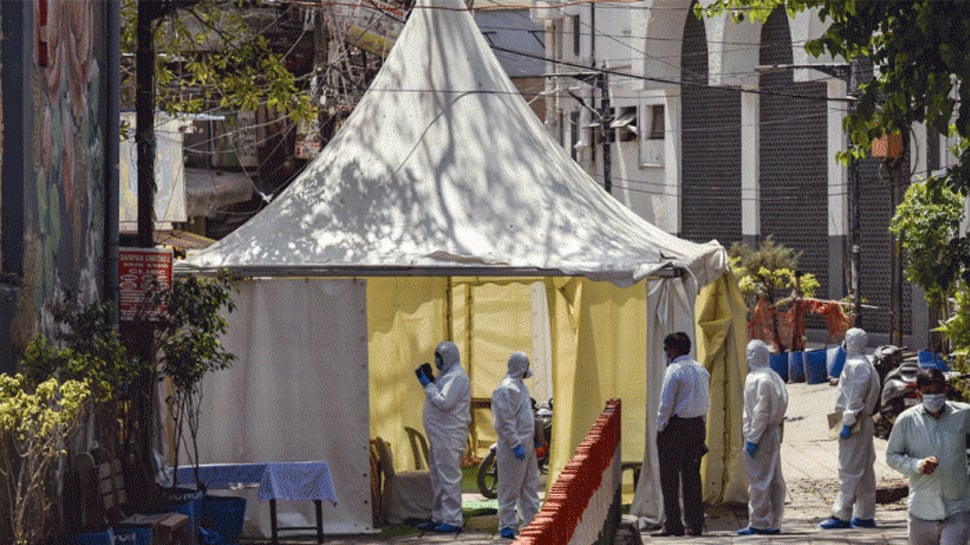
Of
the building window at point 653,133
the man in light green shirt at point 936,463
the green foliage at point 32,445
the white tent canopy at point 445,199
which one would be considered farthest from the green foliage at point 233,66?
the building window at point 653,133

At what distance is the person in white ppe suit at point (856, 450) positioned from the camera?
14883mm

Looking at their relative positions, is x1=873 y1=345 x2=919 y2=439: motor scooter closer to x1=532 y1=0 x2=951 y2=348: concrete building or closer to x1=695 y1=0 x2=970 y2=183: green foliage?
x1=695 y1=0 x2=970 y2=183: green foliage

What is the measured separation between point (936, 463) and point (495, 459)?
275 inches

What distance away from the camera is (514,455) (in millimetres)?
14430

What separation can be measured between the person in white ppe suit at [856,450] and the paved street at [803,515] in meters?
0.23

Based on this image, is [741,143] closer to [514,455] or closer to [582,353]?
[582,353]

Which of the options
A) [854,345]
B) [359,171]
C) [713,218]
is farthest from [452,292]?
[713,218]

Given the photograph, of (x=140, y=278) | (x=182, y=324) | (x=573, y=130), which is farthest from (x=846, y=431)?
(x=573, y=130)

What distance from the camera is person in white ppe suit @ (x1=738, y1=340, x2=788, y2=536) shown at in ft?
47.4

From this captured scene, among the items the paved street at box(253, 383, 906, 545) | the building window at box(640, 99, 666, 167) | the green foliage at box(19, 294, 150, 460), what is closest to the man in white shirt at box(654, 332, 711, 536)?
the paved street at box(253, 383, 906, 545)

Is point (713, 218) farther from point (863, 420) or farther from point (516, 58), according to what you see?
point (863, 420)

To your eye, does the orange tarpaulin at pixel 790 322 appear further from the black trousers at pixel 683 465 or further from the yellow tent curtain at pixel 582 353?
the black trousers at pixel 683 465

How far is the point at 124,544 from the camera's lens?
10.3 m

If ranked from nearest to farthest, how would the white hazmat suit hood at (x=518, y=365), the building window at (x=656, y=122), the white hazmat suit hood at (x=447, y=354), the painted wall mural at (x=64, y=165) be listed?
the painted wall mural at (x=64, y=165), the white hazmat suit hood at (x=518, y=365), the white hazmat suit hood at (x=447, y=354), the building window at (x=656, y=122)
